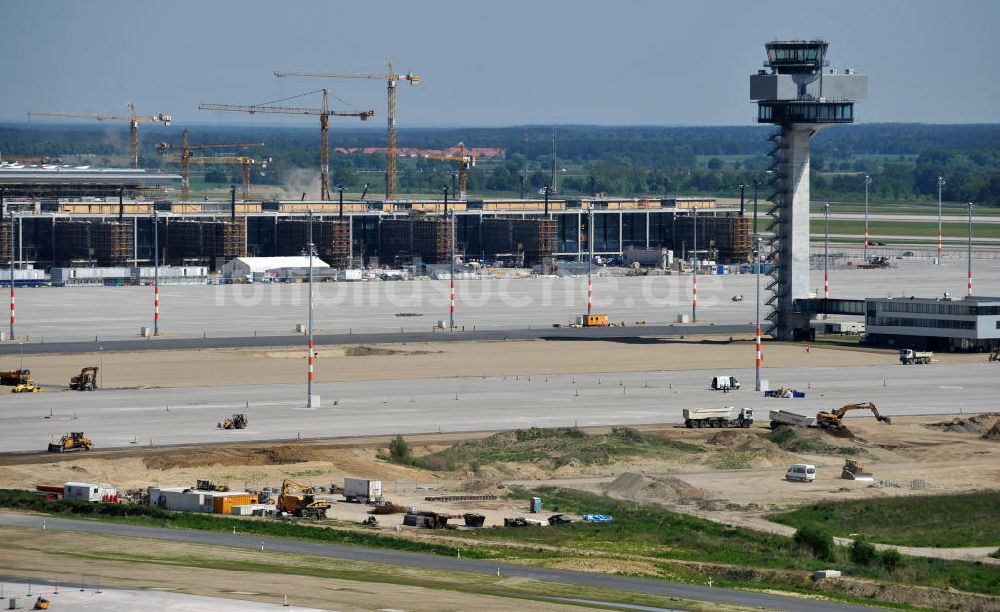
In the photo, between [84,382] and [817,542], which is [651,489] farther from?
[84,382]

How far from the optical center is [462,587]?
56781 mm

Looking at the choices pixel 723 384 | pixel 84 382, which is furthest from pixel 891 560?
pixel 84 382

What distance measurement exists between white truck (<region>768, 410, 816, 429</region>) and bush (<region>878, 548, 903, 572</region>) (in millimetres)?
31848

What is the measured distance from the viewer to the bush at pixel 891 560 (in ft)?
207

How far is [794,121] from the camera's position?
146 m

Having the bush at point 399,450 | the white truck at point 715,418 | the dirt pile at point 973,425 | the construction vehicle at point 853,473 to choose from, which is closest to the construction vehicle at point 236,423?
the bush at point 399,450

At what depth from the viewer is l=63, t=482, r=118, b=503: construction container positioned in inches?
2859

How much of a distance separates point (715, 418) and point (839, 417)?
693cm

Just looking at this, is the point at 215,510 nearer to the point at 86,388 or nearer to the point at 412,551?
the point at 412,551

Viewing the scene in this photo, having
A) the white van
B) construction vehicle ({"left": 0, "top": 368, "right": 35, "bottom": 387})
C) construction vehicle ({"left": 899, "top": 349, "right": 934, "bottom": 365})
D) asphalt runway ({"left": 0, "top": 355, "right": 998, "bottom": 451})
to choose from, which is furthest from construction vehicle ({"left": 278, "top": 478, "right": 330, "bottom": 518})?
construction vehicle ({"left": 899, "top": 349, "right": 934, "bottom": 365})

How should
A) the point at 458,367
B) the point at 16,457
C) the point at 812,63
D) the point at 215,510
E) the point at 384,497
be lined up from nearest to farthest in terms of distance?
the point at 215,510, the point at 384,497, the point at 16,457, the point at 458,367, the point at 812,63

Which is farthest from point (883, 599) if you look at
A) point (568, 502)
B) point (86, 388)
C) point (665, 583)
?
point (86, 388)

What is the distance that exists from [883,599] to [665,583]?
729cm

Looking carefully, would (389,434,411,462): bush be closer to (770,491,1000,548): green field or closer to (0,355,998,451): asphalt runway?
(0,355,998,451): asphalt runway
